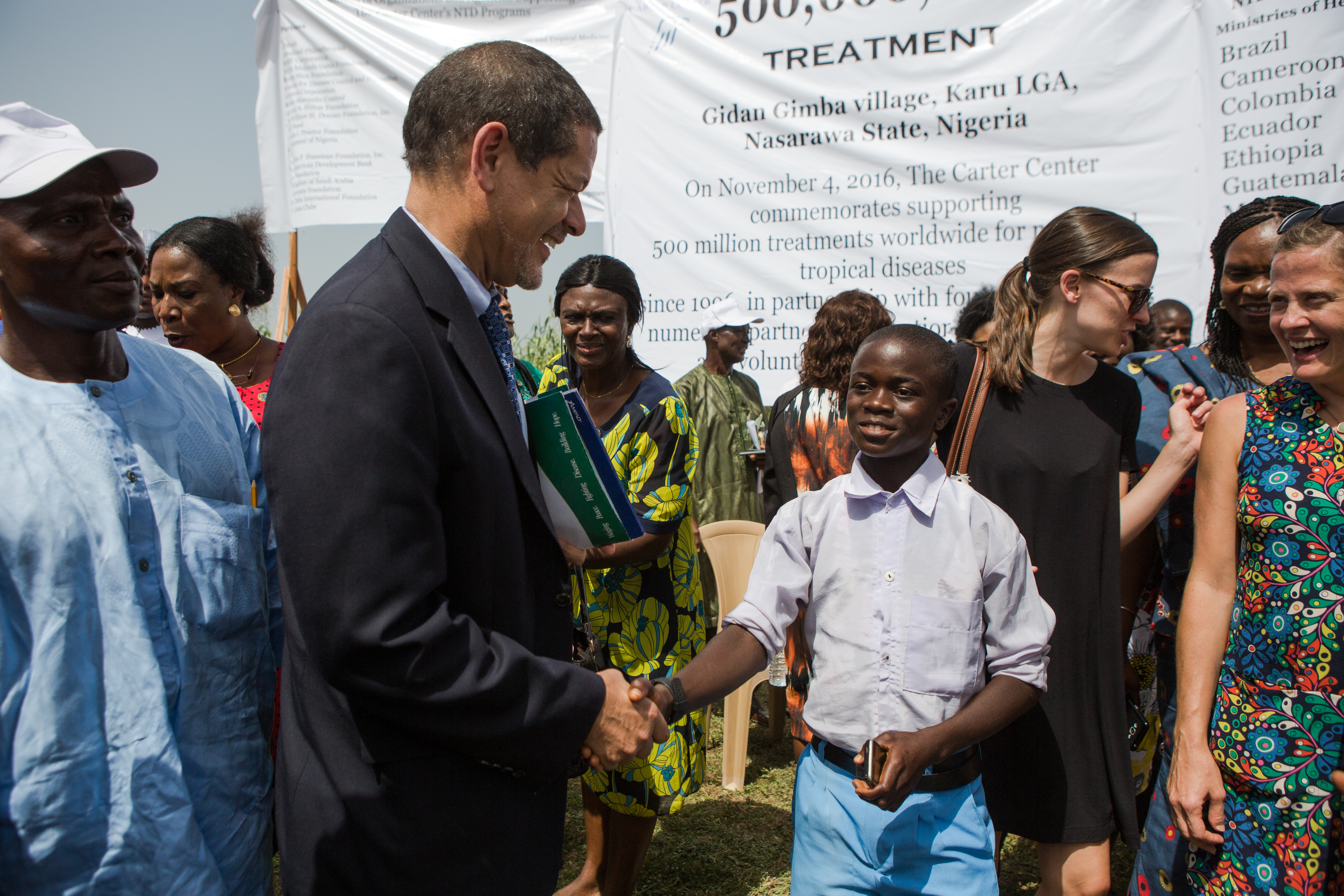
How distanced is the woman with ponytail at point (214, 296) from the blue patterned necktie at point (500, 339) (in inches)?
67.9

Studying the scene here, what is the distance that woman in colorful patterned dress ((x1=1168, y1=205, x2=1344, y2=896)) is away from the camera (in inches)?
66.7

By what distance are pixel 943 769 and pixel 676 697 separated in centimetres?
62

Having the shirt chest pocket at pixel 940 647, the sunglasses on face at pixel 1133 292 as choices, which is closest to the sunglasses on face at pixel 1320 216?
the sunglasses on face at pixel 1133 292

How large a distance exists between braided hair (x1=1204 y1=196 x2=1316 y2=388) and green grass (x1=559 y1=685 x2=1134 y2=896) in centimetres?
194

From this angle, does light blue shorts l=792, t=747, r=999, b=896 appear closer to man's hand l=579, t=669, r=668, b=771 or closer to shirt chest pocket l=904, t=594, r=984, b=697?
shirt chest pocket l=904, t=594, r=984, b=697

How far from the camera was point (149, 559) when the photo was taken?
1446 mm

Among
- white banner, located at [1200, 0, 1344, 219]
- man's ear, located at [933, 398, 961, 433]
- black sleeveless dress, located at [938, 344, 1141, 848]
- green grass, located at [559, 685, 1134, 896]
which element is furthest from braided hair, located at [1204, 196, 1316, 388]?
green grass, located at [559, 685, 1134, 896]

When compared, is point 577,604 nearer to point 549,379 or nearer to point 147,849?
point 549,379

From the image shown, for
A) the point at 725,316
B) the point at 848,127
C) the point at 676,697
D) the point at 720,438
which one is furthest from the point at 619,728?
the point at 720,438

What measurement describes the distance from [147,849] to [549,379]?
2239 millimetres

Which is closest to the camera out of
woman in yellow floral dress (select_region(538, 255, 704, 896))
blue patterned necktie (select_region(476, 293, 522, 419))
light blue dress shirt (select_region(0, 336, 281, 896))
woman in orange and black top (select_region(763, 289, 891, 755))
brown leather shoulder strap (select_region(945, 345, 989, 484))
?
light blue dress shirt (select_region(0, 336, 281, 896))

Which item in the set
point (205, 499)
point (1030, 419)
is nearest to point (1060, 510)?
point (1030, 419)

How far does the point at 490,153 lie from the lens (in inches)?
55.0

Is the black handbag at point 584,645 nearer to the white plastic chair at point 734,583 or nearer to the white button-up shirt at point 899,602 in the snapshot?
the white button-up shirt at point 899,602
